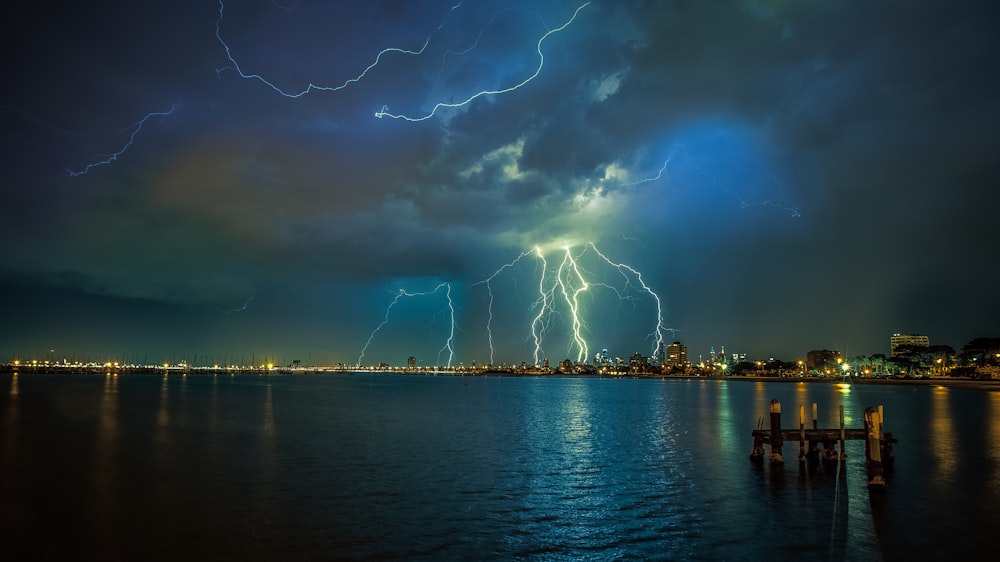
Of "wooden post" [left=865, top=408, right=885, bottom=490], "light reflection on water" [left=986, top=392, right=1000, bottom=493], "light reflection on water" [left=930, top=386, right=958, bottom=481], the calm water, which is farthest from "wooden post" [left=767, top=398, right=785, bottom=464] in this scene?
"light reflection on water" [left=986, top=392, right=1000, bottom=493]

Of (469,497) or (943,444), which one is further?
(943,444)

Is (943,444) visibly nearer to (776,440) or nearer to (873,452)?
(776,440)

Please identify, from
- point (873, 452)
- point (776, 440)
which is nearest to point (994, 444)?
point (776, 440)

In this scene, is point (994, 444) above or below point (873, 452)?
below

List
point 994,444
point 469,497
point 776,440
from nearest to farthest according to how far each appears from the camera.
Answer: point 469,497, point 776,440, point 994,444

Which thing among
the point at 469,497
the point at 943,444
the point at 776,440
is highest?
the point at 776,440

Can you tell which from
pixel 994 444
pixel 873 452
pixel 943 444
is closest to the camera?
pixel 873 452

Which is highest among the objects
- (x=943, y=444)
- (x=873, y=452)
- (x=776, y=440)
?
(x=873, y=452)

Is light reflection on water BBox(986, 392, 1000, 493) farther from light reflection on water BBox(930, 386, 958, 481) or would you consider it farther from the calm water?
light reflection on water BBox(930, 386, 958, 481)

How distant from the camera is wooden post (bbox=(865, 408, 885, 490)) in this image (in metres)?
23.3

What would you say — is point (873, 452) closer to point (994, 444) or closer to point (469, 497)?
point (469, 497)

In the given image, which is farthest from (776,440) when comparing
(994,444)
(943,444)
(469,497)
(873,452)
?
(994,444)

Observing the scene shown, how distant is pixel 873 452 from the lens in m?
23.6

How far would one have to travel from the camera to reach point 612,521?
18.9 metres
